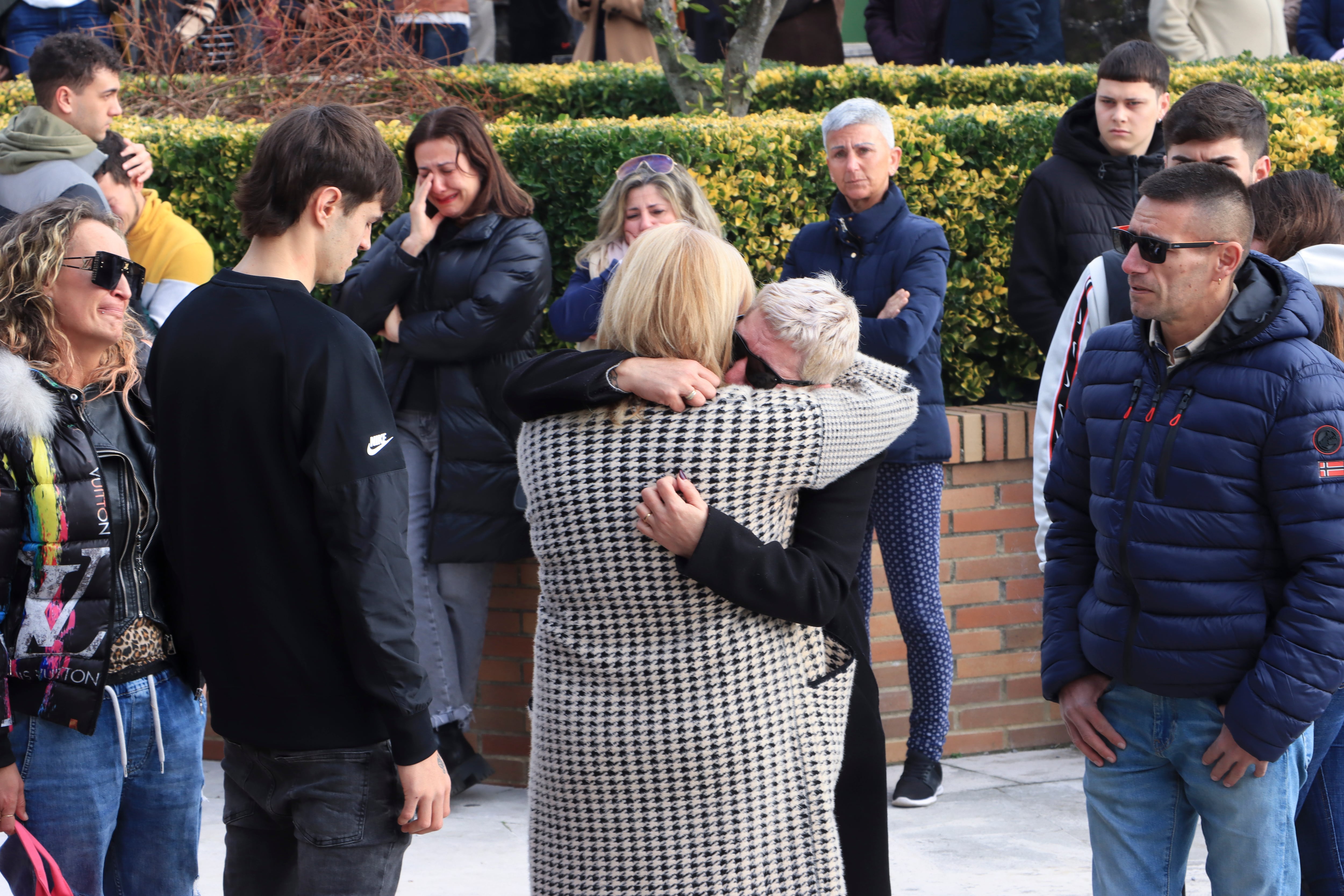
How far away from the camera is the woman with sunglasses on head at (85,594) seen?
8.88 feet

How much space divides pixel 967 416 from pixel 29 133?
3.43 m

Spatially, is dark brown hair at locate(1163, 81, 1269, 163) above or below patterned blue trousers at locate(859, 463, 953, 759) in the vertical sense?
above

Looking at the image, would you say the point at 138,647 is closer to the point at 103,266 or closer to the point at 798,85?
the point at 103,266

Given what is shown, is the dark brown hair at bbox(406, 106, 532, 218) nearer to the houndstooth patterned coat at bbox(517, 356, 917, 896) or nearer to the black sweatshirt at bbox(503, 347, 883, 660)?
the black sweatshirt at bbox(503, 347, 883, 660)

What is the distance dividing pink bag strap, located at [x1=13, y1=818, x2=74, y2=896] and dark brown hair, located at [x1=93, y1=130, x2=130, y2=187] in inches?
110

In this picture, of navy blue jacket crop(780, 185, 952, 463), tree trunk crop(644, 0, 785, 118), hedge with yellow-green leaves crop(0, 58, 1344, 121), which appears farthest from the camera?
hedge with yellow-green leaves crop(0, 58, 1344, 121)

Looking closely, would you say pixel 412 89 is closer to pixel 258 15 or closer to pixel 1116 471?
pixel 258 15

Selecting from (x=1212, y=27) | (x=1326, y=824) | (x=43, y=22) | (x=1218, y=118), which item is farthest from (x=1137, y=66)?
(x=43, y=22)

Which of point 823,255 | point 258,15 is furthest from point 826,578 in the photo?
point 258,15

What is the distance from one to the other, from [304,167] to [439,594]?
247 cm

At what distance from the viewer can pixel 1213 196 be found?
2.84 m

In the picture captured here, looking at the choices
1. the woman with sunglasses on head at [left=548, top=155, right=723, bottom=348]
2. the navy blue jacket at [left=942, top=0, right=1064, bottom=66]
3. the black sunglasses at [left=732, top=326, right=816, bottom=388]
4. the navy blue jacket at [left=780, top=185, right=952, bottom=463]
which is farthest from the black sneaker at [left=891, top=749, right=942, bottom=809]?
the navy blue jacket at [left=942, top=0, right=1064, bottom=66]

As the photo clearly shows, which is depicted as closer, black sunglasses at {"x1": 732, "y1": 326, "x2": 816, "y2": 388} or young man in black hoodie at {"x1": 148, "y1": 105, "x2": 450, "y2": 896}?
young man in black hoodie at {"x1": 148, "y1": 105, "x2": 450, "y2": 896}

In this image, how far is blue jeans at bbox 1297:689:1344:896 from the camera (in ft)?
10.7
